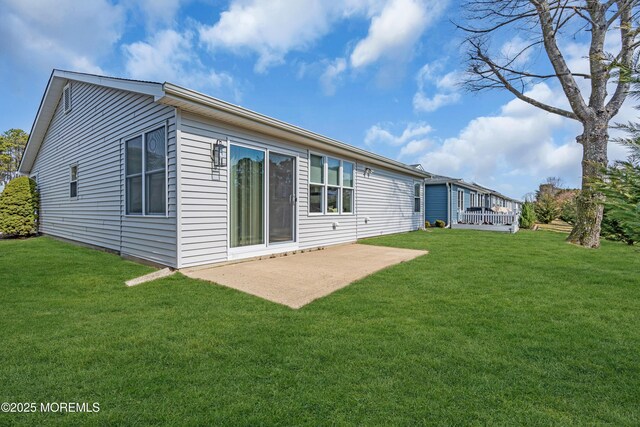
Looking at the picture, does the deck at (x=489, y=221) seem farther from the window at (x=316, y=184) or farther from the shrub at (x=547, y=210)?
the window at (x=316, y=184)

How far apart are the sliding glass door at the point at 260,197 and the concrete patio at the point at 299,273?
20.1 inches

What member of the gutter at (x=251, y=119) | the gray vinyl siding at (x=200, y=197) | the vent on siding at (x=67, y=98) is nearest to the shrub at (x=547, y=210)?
the gutter at (x=251, y=119)

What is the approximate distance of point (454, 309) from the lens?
3500mm

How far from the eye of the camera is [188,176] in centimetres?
522

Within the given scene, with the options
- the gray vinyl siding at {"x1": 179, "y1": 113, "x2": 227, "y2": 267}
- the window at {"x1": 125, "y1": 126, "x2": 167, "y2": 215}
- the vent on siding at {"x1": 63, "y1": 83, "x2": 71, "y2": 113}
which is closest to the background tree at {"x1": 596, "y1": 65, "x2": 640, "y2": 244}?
the gray vinyl siding at {"x1": 179, "y1": 113, "x2": 227, "y2": 267}

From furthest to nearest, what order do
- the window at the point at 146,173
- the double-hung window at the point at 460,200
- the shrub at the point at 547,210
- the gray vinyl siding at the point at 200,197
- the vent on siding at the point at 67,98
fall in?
the shrub at the point at 547,210, the double-hung window at the point at 460,200, the vent on siding at the point at 67,98, the window at the point at 146,173, the gray vinyl siding at the point at 200,197

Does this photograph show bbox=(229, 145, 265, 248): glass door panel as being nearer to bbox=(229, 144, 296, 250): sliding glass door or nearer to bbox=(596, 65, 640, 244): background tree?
bbox=(229, 144, 296, 250): sliding glass door

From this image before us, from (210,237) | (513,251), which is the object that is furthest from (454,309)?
(513,251)

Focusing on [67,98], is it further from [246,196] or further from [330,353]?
[330,353]

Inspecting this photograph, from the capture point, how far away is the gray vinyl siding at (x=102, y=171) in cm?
548

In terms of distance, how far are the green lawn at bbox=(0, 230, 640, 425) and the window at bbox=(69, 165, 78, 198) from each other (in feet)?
17.1

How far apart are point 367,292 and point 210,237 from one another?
9.53 ft

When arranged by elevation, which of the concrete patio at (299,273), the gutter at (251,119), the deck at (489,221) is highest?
the gutter at (251,119)

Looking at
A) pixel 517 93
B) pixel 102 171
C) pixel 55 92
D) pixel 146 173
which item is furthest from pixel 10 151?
pixel 517 93
